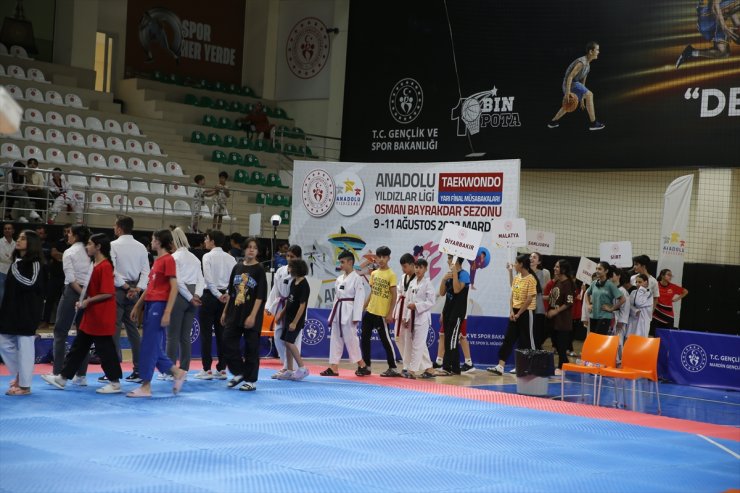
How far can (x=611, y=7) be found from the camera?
22.3m

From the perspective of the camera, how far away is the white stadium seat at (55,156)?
2225 cm

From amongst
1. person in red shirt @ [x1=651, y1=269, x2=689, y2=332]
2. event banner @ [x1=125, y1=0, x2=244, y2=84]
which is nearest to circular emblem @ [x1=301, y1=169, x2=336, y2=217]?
person in red shirt @ [x1=651, y1=269, x2=689, y2=332]

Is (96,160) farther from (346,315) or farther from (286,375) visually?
(286,375)

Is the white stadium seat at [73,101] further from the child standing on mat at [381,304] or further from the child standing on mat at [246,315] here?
the child standing on mat at [246,315]

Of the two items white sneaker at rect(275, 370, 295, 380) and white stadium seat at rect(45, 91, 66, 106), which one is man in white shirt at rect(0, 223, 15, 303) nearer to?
white sneaker at rect(275, 370, 295, 380)

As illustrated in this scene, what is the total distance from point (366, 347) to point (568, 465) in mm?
6284

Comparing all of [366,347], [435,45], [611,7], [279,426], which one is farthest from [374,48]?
[279,426]

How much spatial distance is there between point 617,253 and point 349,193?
5.45m

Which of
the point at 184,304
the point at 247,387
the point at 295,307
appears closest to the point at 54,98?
the point at 295,307

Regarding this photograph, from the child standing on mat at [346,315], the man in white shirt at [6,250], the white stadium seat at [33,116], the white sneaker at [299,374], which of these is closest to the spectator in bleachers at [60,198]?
the man in white shirt at [6,250]

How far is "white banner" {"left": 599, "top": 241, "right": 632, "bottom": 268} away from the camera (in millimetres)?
17656

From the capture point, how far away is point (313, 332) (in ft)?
53.4

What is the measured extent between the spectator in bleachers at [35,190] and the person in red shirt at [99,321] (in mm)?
8205

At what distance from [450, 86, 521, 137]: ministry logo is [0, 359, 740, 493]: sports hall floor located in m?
12.6
